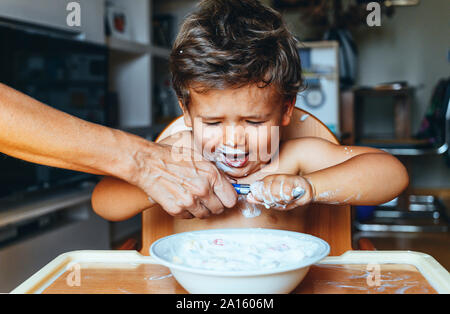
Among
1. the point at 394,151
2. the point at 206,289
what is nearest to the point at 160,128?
the point at 394,151

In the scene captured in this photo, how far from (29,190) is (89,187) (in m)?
0.53

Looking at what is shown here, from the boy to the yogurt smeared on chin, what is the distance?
0.11 meters

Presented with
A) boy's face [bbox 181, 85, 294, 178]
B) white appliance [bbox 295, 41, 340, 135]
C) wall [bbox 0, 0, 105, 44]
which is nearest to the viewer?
boy's face [bbox 181, 85, 294, 178]

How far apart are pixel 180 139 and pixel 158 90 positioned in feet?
8.42

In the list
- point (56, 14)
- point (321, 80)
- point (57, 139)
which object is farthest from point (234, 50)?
point (321, 80)

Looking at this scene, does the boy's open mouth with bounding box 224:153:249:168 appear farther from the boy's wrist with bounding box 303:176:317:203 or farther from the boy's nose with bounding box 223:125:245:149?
the boy's wrist with bounding box 303:176:317:203

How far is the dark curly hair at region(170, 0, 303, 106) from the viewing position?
89 centimetres

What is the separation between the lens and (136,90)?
10.2 ft

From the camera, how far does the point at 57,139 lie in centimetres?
69

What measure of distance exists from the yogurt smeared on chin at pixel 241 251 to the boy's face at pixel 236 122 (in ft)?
0.83

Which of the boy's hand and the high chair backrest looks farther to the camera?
the high chair backrest

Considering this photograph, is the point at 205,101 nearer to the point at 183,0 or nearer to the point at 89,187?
the point at 89,187

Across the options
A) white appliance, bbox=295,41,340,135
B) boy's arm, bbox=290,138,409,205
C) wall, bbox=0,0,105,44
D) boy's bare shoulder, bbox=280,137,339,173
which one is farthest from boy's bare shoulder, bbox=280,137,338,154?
white appliance, bbox=295,41,340,135

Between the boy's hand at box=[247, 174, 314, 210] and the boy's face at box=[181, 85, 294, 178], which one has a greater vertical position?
the boy's face at box=[181, 85, 294, 178]
